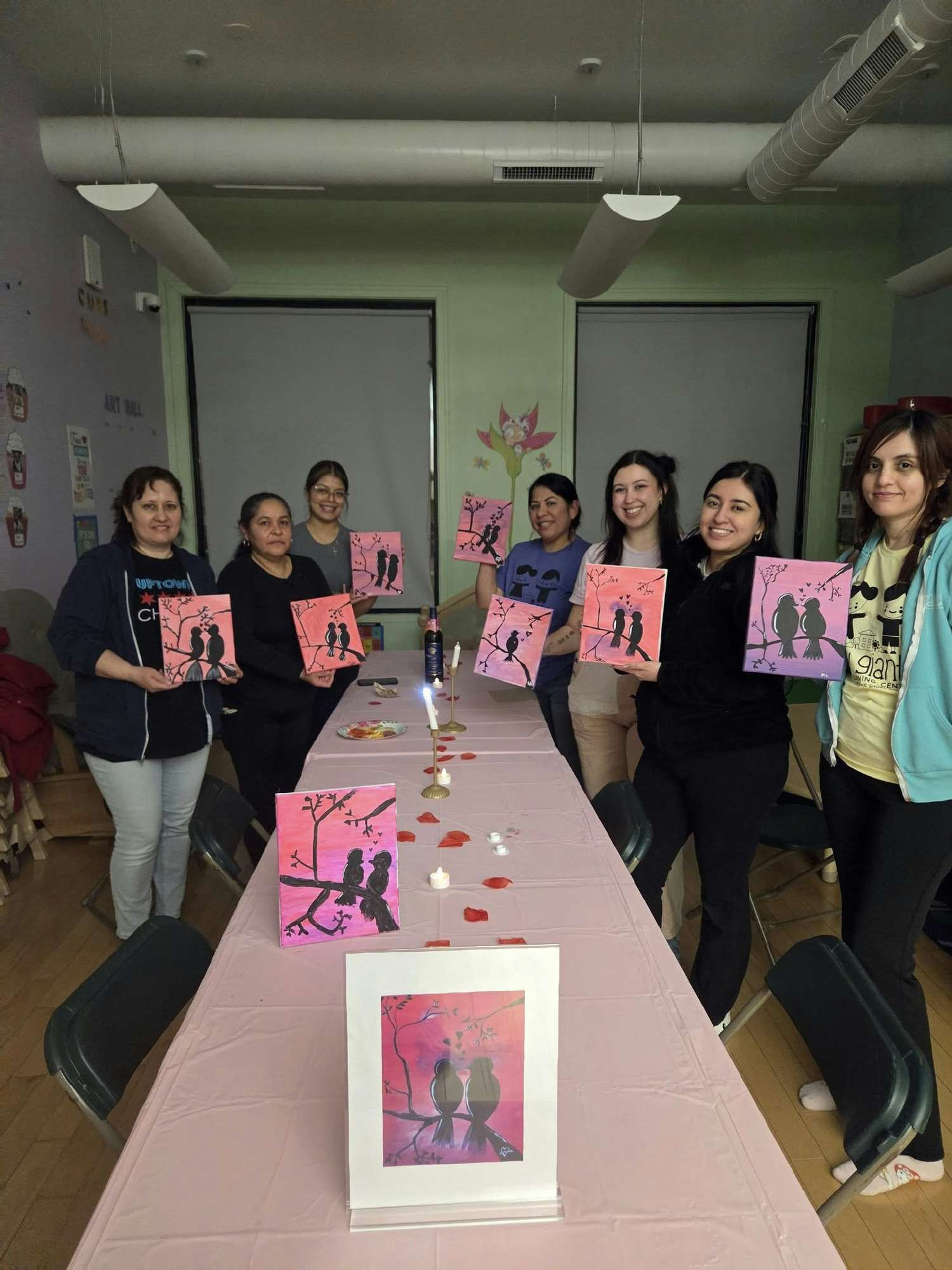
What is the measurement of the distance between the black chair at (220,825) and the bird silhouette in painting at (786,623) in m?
1.27

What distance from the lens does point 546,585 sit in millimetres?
2926

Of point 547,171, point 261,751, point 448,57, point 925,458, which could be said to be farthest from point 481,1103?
point 448,57

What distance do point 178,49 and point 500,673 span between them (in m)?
3.11

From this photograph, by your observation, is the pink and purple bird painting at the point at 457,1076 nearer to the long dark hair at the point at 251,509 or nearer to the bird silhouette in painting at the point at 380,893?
the bird silhouette in painting at the point at 380,893

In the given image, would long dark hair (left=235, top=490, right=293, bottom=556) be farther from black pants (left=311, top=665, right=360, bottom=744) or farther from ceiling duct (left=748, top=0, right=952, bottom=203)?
ceiling duct (left=748, top=0, right=952, bottom=203)

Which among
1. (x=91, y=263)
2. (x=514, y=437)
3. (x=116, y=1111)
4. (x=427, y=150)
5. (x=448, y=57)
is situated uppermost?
(x=448, y=57)

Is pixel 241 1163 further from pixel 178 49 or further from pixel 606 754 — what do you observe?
pixel 178 49

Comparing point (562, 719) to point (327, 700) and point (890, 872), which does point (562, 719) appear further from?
point (890, 872)

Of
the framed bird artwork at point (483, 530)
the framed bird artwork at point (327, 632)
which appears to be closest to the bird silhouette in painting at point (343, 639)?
the framed bird artwork at point (327, 632)

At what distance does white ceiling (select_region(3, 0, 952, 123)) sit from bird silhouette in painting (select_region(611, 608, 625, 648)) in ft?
8.53

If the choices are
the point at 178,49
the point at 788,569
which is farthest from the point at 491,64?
the point at 788,569

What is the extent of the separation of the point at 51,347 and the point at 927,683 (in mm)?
3864

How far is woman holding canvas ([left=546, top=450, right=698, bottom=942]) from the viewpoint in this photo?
7.44ft

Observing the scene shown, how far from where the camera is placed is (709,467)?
5.27 m
